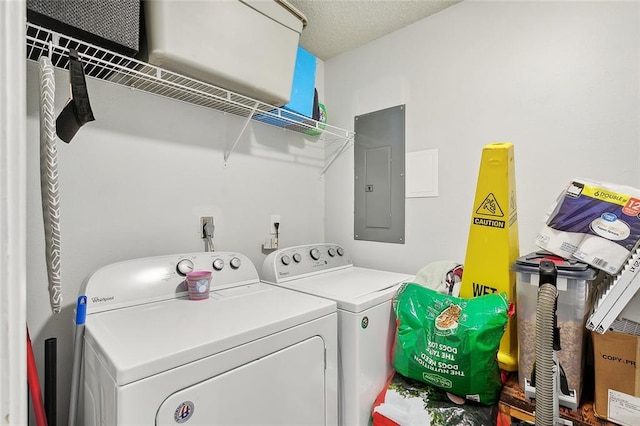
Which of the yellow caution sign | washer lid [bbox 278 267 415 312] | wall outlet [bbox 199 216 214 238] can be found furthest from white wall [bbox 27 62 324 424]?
the yellow caution sign

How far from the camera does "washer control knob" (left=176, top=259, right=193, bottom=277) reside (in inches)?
54.8

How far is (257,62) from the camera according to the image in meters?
1.47

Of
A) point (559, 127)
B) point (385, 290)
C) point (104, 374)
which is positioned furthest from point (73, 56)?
point (559, 127)

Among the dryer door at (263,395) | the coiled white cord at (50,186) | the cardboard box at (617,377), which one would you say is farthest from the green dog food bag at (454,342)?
the coiled white cord at (50,186)

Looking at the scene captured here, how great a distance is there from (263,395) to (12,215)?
862 millimetres

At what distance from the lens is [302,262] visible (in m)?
1.85

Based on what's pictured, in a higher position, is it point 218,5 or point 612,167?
point 218,5

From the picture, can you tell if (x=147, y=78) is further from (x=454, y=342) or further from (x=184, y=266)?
(x=454, y=342)

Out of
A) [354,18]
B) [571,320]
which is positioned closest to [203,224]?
[354,18]

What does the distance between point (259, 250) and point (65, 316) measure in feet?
3.18

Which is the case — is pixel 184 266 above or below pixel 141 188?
below

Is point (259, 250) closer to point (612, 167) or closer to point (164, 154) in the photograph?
point (164, 154)

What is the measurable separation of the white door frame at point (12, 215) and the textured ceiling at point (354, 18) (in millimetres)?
1634

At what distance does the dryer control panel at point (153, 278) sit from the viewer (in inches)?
46.4
